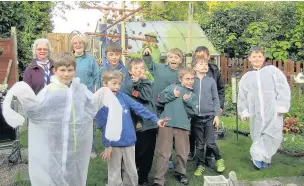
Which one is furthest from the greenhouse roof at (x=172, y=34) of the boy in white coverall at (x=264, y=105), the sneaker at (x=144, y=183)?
the sneaker at (x=144, y=183)

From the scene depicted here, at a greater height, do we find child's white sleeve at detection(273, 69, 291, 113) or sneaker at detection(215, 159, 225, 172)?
child's white sleeve at detection(273, 69, 291, 113)

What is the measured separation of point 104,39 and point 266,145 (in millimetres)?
3522

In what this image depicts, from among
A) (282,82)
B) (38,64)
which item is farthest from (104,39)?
(282,82)

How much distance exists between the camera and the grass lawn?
17.6 feet

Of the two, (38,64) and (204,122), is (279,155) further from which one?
(38,64)

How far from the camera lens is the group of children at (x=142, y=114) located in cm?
346

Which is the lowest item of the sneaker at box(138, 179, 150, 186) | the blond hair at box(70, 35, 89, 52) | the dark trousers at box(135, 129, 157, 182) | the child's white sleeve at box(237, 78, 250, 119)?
the sneaker at box(138, 179, 150, 186)

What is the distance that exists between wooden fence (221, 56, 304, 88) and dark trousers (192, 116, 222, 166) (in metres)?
6.92

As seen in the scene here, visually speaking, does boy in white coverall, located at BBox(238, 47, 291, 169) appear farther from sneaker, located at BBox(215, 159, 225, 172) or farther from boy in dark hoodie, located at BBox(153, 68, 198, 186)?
boy in dark hoodie, located at BBox(153, 68, 198, 186)

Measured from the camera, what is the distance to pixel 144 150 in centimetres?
498

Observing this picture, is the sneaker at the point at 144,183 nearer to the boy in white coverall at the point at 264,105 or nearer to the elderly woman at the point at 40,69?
the elderly woman at the point at 40,69

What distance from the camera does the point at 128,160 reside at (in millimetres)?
4371

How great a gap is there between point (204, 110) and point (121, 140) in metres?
1.57

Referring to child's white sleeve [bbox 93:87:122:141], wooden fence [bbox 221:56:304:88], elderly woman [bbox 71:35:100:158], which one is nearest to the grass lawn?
elderly woman [bbox 71:35:100:158]
